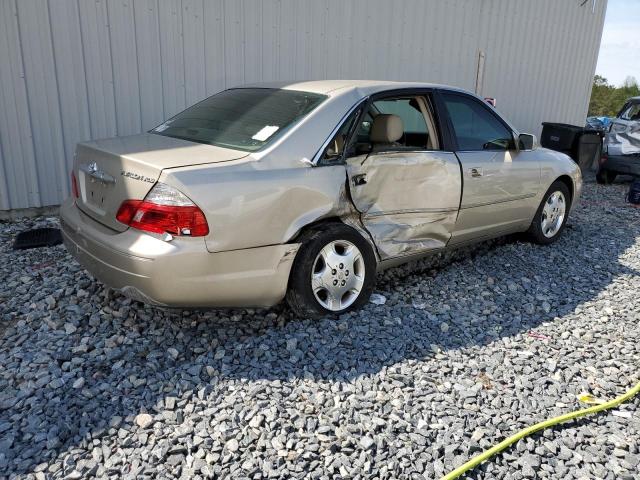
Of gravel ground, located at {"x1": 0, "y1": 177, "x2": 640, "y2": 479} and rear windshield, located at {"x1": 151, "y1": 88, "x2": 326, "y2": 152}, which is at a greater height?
rear windshield, located at {"x1": 151, "y1": 88, "x2": 326, "y2": 152}

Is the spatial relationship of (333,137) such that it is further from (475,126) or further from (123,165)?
(475,126)

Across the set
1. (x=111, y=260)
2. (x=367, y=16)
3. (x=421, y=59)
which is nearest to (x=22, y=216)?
(x=111, y=260)

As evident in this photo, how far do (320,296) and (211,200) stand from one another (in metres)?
1.06

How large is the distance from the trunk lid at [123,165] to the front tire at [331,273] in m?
0.72

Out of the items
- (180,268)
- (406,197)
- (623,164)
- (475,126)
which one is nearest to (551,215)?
(475,126)

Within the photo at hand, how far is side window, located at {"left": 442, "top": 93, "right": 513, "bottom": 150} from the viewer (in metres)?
4.39

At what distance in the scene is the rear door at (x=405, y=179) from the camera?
371cm

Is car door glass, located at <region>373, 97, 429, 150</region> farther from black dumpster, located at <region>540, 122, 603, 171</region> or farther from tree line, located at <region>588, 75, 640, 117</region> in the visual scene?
tree line, located at <region>588, 75, 640, 117</region>

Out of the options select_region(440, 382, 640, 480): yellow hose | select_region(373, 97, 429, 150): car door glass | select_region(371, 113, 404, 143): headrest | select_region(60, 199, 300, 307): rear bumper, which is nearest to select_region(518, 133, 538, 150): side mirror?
select_region(373, 97, 429, 150): car door glass

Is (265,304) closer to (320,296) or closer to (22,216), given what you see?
(320,296)

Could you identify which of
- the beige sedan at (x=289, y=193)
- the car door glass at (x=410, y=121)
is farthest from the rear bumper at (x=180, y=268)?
the car door glass at (x=410, y=121)

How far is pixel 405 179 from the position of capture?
389 centimetres

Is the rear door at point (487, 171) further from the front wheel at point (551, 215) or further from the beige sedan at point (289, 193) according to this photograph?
the front wheel at point (551, 215)

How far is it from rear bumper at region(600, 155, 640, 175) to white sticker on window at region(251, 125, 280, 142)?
8516mm
